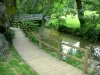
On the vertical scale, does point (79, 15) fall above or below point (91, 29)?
above

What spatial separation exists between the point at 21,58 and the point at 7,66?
69.6 inches

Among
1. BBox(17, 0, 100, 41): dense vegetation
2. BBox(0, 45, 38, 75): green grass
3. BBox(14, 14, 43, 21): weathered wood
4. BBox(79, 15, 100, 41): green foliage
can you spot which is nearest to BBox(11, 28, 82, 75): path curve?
BBox(0, 45, 38, 75): green grass

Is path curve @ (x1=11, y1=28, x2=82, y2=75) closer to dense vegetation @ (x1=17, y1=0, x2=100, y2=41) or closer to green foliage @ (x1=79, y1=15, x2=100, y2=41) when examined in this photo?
green foliage @ (x1=79, y1=15, x2=100, y2=41)

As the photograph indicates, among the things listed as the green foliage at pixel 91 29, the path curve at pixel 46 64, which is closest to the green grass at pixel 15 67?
the path curve at pixel 46 64

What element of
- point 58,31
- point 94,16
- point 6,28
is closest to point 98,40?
point 94,16

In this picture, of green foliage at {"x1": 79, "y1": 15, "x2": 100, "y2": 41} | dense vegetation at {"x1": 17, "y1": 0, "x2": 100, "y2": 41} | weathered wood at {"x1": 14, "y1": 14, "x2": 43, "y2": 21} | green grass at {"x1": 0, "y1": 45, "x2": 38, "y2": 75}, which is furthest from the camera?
weathered wood at {"x1": 14, "y1": 14, "x2": 43, "y2": 21}

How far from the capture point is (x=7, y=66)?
8195mm

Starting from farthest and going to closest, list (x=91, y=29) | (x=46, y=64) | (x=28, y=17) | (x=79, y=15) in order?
(x=28, y=17) → (x=79, y=15) → (x=91, y=29) → (x=46, y=64)

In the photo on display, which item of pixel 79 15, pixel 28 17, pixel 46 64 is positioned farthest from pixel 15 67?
pixel 28 17

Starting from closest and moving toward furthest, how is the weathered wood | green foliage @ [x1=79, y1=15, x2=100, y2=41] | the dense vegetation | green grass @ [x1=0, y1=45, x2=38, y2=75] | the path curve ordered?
green grass @ [x1=0, y1=45, x2=38, y2=75] < the path curve < green foliage @ [x1=79, y1=15, x2=100, y2=41] < the dense vegetation < the weathered wood

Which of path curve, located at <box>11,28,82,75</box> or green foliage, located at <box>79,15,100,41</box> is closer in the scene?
path curve, located at <box>11,28,82,75</box>

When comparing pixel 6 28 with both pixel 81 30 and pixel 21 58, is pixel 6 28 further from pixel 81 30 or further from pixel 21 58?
pixel 81 30

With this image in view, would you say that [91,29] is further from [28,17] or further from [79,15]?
[28,17]

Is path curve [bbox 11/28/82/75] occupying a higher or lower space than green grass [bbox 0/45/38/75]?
lower
